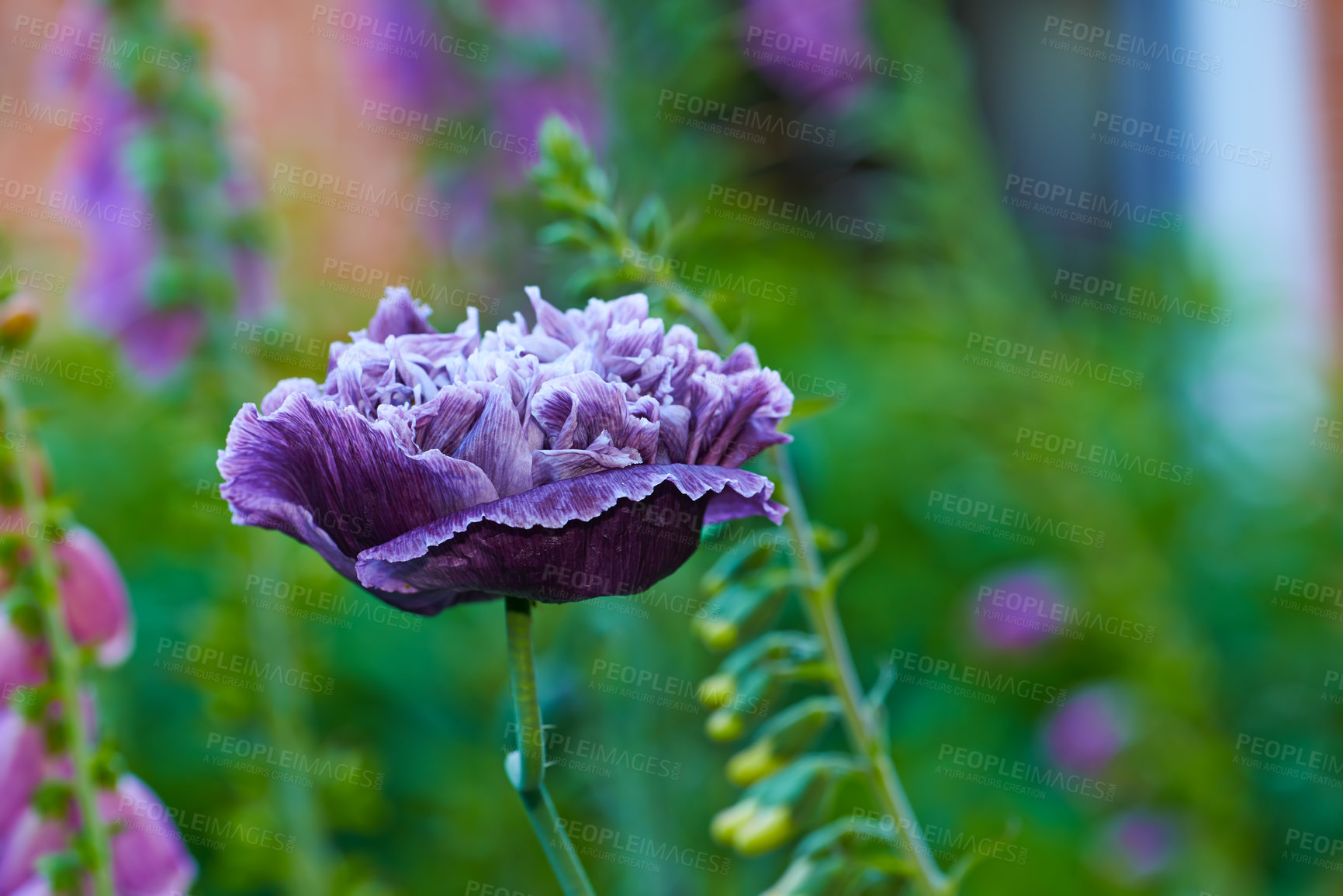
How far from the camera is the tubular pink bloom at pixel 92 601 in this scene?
53 centimetres

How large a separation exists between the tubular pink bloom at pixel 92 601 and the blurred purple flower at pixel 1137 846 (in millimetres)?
997

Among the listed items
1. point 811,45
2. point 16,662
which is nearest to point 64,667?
point 16,662

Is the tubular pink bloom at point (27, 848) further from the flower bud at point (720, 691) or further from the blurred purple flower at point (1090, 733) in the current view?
the blurred purple flower at point (1090, 733)

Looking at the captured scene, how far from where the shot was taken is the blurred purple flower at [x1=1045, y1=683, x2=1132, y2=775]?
127 cm

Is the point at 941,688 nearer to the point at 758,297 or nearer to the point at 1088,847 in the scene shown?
the point at 1088,847

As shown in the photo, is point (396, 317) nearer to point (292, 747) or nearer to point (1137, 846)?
point (292, 747)

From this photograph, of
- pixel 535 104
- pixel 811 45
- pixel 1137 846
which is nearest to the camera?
pixel 1137 846

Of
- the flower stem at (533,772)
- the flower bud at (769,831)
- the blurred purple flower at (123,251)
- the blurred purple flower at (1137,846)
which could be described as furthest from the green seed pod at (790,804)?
the blurred purple flower at (1137,846)

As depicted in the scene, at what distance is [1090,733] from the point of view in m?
1.29

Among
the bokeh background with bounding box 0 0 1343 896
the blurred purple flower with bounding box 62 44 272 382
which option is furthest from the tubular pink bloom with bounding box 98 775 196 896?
the blurred purple flower with bounding box 62 44 272 382

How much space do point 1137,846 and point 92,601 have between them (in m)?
1.09

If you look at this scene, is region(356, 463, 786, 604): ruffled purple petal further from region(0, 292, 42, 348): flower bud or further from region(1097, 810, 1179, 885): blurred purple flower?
region(1097, 810, 1179, 885): blurred purple flower

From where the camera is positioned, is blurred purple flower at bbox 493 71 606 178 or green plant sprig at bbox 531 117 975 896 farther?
blurred purple flower at bbox 493 71 606 178

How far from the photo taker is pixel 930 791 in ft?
4.01
